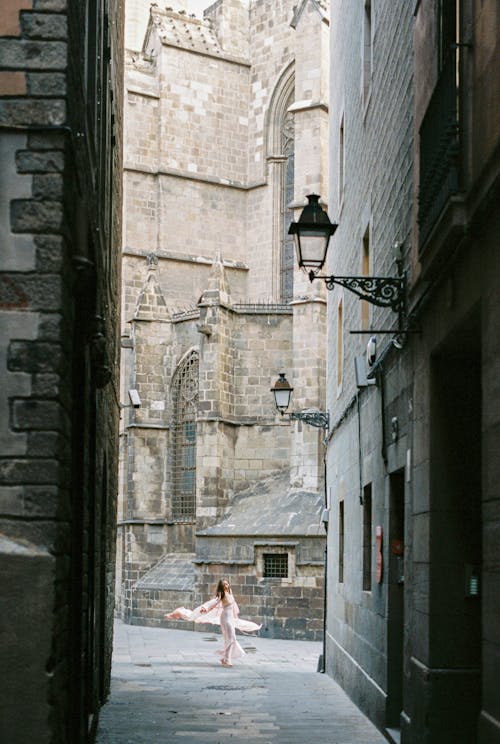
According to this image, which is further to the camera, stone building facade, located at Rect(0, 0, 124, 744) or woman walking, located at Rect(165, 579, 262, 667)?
woman walking, located at Rect(165, 579, 262, 667)

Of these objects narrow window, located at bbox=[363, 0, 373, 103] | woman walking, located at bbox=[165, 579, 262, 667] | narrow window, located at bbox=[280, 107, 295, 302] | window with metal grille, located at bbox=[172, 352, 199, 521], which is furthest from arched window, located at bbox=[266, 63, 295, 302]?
narrow window, located at bbox=[363, 0, 373, 103]

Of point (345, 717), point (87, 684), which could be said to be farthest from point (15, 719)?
point (345, 717)

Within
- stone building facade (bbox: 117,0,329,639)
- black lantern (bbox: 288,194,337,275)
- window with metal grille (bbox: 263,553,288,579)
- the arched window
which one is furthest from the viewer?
the arched window

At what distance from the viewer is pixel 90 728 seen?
10.4 m

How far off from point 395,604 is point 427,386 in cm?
276

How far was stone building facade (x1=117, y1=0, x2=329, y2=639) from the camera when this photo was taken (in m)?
34.2

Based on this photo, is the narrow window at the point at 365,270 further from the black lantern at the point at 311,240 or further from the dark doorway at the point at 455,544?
the dark doorway at the point at 455,544

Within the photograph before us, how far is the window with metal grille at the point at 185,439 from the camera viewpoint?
124 ft

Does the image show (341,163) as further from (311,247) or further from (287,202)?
(287,202)

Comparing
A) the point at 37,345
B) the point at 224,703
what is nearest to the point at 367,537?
the point at 224,703

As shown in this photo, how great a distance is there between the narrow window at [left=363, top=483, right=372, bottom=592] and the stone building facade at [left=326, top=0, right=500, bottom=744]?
26 millimetres

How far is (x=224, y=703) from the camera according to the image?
1495cm

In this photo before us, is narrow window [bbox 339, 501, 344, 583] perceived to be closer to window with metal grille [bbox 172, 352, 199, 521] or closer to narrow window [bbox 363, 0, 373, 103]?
narrow window [bbox 363, 0, 373, 103]

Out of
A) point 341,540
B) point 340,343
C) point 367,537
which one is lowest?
point 341,540
